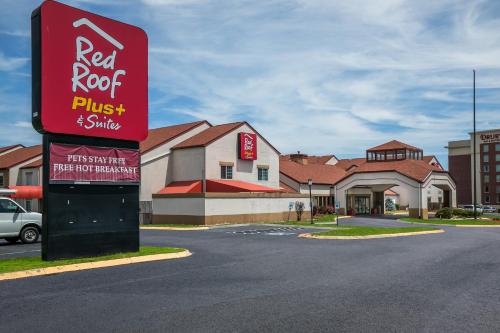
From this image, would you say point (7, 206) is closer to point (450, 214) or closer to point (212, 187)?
point (212, 187)

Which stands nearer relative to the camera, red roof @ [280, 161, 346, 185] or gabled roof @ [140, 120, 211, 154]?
gabled roof @ [140, 120, 211, 154]

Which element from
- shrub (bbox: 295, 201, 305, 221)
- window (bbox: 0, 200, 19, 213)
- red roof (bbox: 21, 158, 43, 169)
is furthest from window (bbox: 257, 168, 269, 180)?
window (bbox: 0, 200, 19, 213)

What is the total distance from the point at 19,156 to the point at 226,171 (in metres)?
26.5

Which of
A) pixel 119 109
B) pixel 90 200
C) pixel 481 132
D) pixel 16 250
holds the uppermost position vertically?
pixel 481 132

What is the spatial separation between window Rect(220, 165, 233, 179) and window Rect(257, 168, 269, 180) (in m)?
3.97

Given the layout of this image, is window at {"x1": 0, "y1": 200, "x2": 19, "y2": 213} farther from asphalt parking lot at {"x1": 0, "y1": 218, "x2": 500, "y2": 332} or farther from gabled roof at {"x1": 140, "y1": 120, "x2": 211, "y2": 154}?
gabled roof at {"x1": 140, "y1": 120, "x2": 211, "y2": 154}

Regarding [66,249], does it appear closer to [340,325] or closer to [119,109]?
[119,109]

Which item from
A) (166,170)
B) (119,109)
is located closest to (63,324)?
(119,109)

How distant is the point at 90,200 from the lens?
16250 millimetres

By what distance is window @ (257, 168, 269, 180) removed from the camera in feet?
164

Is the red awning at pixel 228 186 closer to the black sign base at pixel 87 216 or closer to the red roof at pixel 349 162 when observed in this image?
the black sign base at pixel 87 216

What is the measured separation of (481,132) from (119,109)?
112m

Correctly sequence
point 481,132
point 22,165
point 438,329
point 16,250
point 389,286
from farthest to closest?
point 481,132 → point 22,165 → point 16,250 → point 389,286 → point 438,329

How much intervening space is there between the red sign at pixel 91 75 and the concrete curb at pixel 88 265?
4142 mm
